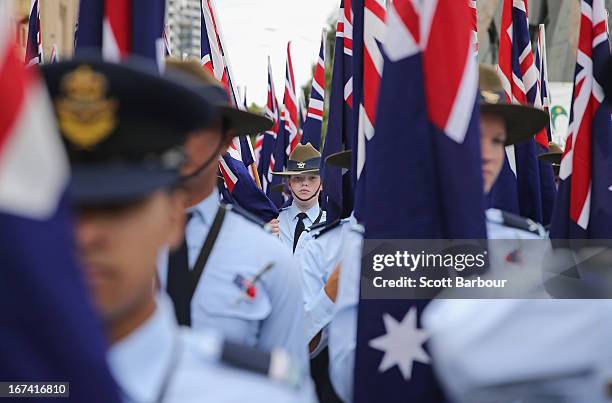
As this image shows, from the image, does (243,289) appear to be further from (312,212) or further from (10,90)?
(312,212)

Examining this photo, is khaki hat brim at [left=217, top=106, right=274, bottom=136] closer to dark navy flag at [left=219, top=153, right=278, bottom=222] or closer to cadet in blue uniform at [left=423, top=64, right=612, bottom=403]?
cadet in blue uniform at [left=423, top=64, right=612, bottom=403]

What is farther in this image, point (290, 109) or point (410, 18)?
point (290, 109)

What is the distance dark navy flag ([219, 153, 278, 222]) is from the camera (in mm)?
6793

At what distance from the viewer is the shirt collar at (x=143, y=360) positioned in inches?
63.2

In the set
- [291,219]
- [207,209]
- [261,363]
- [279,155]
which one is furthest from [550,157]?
[279,155]

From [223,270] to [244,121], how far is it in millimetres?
765

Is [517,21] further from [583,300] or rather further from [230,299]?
[583,300]

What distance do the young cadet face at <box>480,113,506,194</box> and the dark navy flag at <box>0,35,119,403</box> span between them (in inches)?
67.4

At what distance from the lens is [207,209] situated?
3.02 m

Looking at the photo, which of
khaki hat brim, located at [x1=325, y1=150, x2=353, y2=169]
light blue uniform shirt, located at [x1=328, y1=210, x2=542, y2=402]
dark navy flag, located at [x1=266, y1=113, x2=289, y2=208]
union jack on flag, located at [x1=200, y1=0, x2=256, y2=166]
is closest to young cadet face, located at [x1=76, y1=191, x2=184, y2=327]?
light blue uniform shirt, located at [x1=328, y1=210, x2=542, y2=402]

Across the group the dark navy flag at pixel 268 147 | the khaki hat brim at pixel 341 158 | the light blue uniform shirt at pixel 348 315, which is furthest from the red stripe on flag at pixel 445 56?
the dark navy flag at pixel 268 147

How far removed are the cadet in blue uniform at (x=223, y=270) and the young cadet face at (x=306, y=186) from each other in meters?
5.28

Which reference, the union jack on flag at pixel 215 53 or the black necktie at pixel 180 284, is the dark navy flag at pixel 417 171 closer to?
the black necktie at pixel 180 284

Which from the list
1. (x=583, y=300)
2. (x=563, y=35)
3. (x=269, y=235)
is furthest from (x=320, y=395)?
(x=563, y=35)
